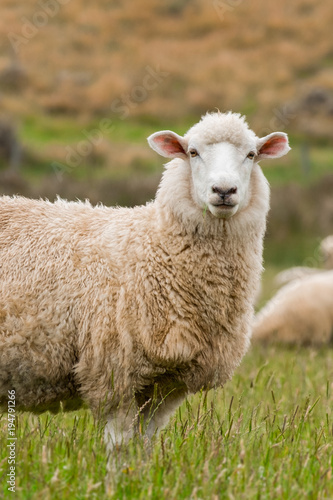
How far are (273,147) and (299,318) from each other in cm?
528

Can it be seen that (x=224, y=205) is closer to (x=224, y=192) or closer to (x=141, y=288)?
(x=224, y=192)

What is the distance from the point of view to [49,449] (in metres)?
2.84

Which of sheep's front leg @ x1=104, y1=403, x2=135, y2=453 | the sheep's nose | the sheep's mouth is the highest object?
the sheep's nose

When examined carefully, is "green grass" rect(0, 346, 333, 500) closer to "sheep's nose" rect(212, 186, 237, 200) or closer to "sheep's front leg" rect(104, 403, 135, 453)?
"sheep's front leg" rect(104, 403, 135, 453)

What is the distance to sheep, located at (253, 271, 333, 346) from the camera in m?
9.20

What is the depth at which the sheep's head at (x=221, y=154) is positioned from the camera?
12.0 ft

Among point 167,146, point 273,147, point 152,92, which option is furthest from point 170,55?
point 167,146

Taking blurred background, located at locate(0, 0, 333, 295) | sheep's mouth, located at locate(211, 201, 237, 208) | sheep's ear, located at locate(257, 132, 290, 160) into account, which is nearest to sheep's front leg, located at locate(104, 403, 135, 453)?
sheep's mouth, located at locate(211, 201, 237, 208)

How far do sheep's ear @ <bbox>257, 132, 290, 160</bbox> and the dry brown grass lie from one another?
80.4ft

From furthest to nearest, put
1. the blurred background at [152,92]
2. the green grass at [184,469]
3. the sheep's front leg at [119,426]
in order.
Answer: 1. the blurred background at [152,92]
2. the sheep's front leg at [119,426]
3. the green grass at [184,469]

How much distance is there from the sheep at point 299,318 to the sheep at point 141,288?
17.5 feet

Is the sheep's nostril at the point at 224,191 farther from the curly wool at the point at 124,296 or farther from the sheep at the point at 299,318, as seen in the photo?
the sheep at the point at 299,318

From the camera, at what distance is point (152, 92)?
31.9 metres

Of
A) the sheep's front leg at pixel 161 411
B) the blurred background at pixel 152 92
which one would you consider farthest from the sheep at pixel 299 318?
the blurred background at pixel 152 92
